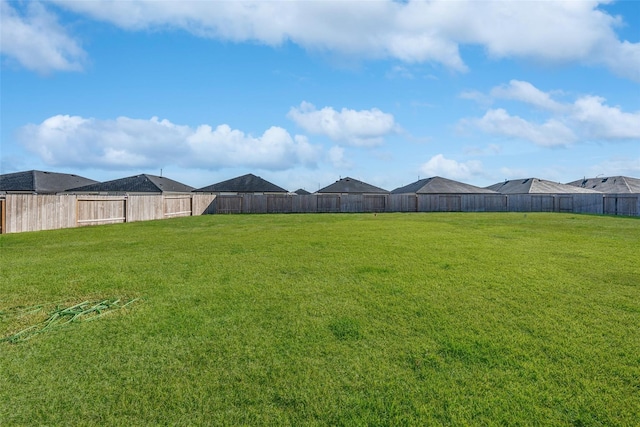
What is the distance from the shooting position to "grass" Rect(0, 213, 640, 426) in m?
2.19

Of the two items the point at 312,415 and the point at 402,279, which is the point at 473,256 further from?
the point at 312,415

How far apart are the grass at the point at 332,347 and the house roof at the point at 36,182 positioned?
2696 cm

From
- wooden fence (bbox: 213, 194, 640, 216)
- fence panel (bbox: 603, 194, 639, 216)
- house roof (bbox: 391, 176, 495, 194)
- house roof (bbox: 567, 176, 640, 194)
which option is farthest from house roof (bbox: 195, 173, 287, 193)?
house roof (bbox: 567, 176, 640, 194)

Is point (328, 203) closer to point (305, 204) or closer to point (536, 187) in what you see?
point (305, 204)

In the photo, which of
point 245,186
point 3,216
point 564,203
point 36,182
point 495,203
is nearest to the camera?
point 3,216

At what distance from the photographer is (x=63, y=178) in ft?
104

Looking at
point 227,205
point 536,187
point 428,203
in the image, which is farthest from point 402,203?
point 536,187

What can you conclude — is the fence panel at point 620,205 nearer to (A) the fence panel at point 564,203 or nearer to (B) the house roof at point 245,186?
(A) the fence panel at point 564,203

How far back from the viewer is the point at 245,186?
3341cm

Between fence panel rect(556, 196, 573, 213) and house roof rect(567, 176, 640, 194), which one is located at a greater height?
house roof rect(567, 176, 640, 194)

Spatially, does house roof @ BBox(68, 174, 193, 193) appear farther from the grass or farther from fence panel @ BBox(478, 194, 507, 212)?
the grass

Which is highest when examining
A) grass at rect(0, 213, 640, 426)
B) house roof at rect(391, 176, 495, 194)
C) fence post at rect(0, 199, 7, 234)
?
house roof at rect(391, 176, 495, 194)

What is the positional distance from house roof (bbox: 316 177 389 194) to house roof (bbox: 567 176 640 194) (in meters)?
24.6

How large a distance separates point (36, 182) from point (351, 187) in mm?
25759
